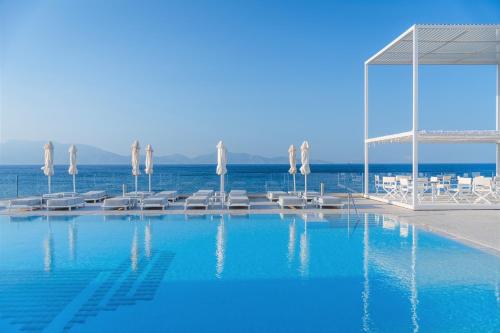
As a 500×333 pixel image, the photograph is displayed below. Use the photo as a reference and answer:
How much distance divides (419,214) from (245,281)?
700cm

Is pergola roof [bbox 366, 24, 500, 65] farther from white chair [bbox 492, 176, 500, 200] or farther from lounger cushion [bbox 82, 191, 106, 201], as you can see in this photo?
lounger cushion [bbox 82, 191, 106, 201]

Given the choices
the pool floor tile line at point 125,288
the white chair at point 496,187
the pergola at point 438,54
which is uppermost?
the pergola at point 438,54

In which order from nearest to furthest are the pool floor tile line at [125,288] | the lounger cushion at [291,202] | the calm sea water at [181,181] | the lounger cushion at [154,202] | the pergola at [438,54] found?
1. the pool floor tile line at [125,288]
2. the pergola at [438,54]
3. the lounger cushion at [154,202]
4. the lounger cushion at [291,202]
5. the calm sea water at [181,181]

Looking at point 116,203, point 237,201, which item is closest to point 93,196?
point 116,203

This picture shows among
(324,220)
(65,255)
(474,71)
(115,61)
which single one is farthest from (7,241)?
(474,71)

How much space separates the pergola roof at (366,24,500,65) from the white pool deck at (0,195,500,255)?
4870 millimetres

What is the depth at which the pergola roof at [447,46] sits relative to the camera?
1174 centimetres

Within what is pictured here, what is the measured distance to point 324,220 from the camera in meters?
10.8

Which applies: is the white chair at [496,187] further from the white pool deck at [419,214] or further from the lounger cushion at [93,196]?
the lounger cushion at [93,196]

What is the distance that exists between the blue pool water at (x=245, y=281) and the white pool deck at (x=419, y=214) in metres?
0.47

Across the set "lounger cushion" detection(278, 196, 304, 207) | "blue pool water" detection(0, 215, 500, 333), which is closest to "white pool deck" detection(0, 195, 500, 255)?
"lounger cushion" detection(278, 196, 304, 207)

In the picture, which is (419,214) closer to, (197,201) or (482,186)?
(482,186)

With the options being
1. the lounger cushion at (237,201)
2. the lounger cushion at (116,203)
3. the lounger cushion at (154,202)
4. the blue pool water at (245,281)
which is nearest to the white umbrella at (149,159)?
the lounger cushion at (116,203)

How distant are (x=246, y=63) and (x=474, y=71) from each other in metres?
16.3
